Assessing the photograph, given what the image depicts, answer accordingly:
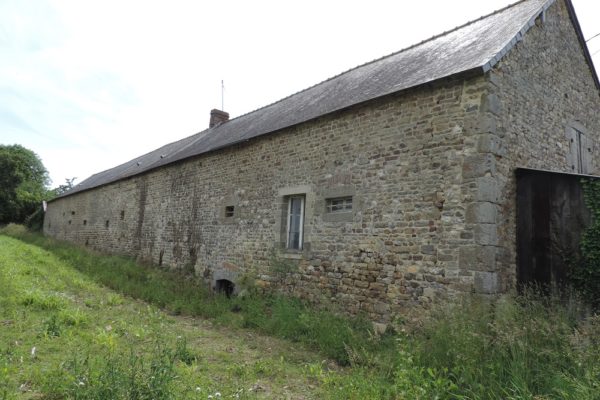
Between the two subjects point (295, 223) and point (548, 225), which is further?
point (295, 223)

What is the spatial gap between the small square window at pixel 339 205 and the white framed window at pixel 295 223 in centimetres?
85

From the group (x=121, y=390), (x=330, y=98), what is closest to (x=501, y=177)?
(x=330, y=98)

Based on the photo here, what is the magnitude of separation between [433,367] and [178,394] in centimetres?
263

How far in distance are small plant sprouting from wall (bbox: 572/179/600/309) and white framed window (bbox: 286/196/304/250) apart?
4.77 m

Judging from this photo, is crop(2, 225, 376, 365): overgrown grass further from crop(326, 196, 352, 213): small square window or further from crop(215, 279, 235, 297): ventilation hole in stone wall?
crop(326, 196, 352, 213): small square window

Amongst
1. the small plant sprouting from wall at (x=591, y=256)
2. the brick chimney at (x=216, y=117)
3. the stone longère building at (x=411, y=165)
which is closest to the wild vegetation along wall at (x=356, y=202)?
the stone longère building at (x=411, y=165)

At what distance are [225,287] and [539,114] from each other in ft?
26.4

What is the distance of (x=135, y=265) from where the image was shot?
12.6m

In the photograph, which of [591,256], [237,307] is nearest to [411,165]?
[591,256]

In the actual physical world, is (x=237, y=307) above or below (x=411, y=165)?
below

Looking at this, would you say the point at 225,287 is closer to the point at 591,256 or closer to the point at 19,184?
the point at 591,256

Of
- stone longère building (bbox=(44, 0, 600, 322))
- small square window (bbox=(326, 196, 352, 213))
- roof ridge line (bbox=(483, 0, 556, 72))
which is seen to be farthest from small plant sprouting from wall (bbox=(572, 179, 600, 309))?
small square window (bbox=(326, 196, 352, 213))

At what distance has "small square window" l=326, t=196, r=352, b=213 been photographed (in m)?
7.24

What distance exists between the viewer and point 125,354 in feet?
15.3
